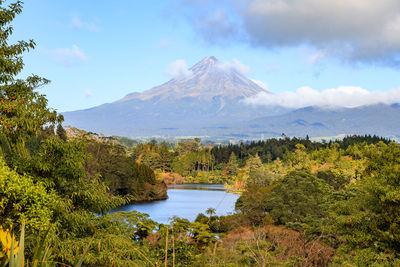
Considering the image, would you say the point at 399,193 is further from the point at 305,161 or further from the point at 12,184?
the point at 305,161

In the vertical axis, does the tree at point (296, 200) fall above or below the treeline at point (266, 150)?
below

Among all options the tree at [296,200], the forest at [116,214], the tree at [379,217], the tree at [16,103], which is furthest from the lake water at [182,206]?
the tree at [16,103]

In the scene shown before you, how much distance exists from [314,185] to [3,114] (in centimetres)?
1803

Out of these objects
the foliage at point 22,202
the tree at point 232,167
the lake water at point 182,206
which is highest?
the foliage at point 22,202

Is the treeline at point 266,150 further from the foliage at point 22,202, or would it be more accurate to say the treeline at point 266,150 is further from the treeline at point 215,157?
the foliage at point 22,202

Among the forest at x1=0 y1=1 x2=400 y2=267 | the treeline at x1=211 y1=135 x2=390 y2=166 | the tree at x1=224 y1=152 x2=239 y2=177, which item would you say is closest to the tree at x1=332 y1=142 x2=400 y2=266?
the forest at x1=0 y1=1 x2=400 y2=267

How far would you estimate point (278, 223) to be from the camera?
20203 mm

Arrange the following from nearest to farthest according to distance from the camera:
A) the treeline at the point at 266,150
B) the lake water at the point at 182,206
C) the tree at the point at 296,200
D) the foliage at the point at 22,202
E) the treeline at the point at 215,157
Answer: the foliage at the point at 22,202, the tree at the point at 296,200, the lake water at the point at 182,206, the treeline at the point at 215,157, the treeline at the point at 266,150

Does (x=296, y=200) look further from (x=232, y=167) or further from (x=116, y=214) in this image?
(x=232, y=167)

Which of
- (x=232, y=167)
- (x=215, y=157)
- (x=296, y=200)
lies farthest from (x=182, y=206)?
(x=215, y=157)

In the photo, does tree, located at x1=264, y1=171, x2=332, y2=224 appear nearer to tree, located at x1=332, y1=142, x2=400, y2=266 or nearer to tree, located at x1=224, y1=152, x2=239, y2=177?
tree, located at x1=332, y1=142, x2=400, y2=266

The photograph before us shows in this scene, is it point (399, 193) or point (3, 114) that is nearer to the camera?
point (3, 114)

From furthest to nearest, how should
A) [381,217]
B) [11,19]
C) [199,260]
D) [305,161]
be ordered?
[305,161] → [199,260] → [381,217] → [11,19]

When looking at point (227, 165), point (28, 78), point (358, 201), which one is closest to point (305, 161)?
point (227, 165)
